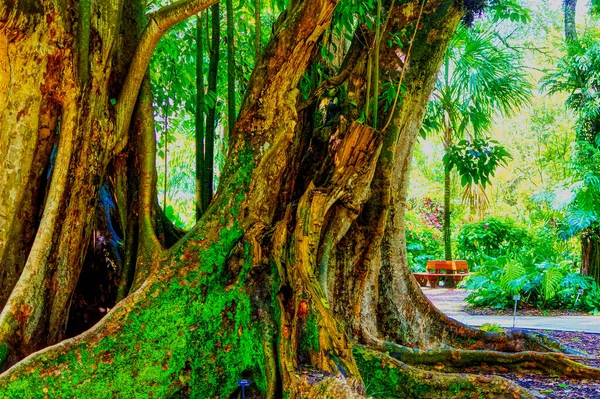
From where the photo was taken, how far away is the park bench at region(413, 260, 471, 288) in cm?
1767

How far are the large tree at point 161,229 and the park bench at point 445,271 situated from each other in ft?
44.3

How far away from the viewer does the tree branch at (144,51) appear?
12.7ft

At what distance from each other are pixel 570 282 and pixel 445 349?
7975mm

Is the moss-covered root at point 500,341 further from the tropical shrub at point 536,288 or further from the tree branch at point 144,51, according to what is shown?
the tropical shrub at point 536,288

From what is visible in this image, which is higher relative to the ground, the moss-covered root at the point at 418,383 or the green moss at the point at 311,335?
the green moss at the point at 311,335

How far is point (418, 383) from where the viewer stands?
4.01 metres

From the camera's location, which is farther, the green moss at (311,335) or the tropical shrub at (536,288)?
the tropical shrub at (536,288)

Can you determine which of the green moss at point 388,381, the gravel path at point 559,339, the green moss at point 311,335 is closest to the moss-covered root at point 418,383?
the green moss at point 388,381

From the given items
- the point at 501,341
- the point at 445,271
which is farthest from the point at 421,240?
the point at 501,341

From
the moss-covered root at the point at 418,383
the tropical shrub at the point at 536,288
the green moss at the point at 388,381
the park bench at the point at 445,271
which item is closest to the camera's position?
the moss-covered root at the point at 418,383

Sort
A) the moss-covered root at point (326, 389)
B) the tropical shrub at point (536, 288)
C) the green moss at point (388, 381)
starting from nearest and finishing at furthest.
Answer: the moss-covered root at point (326, 389) < the green moss at point (388, 381) < the tropical shrub at point (536, 288)

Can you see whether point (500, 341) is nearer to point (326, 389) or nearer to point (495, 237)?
point (326, 389)

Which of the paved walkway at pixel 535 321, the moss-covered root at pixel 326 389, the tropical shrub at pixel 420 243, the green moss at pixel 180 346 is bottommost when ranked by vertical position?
the paved walkway at pixel 535 321

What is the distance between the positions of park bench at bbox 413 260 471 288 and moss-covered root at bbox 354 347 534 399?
13.9 m
